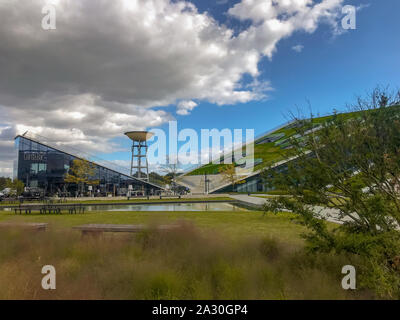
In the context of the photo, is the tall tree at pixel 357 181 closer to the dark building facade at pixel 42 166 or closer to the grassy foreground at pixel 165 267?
the grassy foreground at pixel 165 267

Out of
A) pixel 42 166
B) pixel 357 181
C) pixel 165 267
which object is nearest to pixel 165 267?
pixel 165 267

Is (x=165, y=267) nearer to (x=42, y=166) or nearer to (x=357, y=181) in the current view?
(x=357, y=181)

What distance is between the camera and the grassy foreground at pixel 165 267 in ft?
12.9

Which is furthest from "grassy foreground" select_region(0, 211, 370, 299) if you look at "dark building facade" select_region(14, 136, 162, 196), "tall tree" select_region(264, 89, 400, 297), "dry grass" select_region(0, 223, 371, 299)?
"dark building facade" select_region(14, 136, 162, 196)

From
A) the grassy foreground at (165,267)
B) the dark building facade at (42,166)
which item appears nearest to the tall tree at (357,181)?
the grassy foreground at (165,267)

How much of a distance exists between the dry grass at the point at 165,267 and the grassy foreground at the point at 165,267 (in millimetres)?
14

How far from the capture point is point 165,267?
4641mm

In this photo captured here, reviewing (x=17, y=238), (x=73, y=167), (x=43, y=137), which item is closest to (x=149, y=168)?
(x=73, y=167)

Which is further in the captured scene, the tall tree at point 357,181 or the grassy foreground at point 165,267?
the tall tree at point 357,181

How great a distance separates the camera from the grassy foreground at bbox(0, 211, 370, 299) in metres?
3.93

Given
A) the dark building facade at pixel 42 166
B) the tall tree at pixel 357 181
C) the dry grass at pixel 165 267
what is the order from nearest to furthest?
the dry grass at pixel 165 267 < the tall tree at pixel 357 181 < the dark building facade at pixel 42 166

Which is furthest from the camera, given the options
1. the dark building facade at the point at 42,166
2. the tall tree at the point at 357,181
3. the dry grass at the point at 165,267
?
the dark building facade at the point at 42,166
